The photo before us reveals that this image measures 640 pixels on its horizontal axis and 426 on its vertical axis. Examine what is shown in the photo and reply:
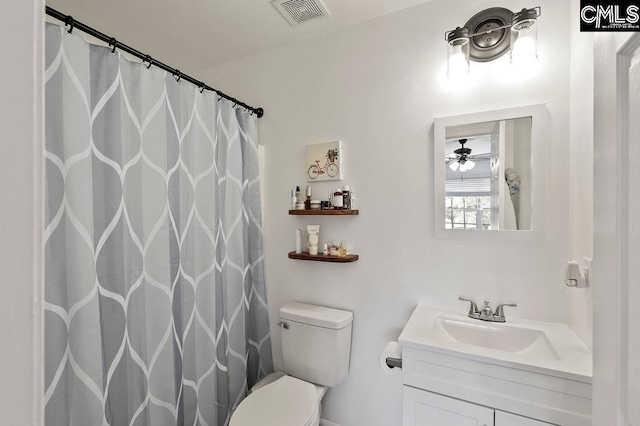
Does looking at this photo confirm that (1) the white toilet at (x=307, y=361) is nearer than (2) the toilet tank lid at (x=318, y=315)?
Yes

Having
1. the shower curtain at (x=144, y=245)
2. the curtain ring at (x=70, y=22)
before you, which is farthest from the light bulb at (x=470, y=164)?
the curtain ring at (x=70, y=22)

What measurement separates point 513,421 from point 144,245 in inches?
60.2

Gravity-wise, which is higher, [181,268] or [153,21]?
[153,21]

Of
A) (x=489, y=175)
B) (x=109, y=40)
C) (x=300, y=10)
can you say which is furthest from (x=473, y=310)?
(x=109, y=40)

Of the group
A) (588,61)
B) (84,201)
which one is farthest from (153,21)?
(588,61)

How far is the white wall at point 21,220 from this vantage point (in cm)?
27

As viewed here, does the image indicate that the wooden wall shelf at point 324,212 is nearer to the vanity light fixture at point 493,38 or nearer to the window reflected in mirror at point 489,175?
the window reflected in mirror at point 489,175

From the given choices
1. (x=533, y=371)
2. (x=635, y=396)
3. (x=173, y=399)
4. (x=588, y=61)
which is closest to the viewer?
(x=635, y=396)

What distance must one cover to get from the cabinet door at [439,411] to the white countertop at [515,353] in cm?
17

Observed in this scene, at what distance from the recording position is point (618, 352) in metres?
0.49

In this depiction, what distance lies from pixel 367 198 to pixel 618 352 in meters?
1.21

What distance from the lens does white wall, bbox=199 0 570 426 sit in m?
1.27

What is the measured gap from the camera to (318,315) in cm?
160

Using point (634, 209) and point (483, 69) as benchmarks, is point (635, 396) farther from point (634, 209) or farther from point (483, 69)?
point (483, 69)
